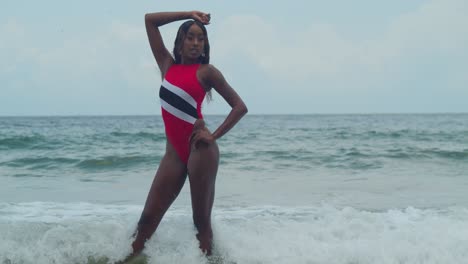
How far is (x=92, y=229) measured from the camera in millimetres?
5094

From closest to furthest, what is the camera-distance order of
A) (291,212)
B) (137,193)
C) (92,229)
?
(92,229) → (291,212) → (137,193)

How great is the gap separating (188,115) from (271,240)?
184 centimetres

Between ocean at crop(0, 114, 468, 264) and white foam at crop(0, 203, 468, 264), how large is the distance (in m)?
0.01

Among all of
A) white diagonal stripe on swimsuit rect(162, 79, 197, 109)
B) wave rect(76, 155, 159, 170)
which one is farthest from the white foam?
wave rect(76, 155, 159, 170)

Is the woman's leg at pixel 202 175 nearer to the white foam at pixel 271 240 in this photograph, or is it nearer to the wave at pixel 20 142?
the white foam at pixel 271 240

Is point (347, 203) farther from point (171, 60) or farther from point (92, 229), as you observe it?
point (171, 60)

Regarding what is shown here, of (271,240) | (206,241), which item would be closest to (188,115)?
(206,241)

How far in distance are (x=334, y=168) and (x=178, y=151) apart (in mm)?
8471

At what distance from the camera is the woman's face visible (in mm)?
3787

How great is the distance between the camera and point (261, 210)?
6906 millimetres

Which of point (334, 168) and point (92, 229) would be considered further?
point (334, 168)

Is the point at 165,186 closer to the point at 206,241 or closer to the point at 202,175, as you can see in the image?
the point at 202,175

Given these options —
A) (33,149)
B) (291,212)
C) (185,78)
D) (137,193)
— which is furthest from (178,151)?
(33,149)

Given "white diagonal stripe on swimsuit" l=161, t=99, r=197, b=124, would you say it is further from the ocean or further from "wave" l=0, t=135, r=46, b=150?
"wave" l=0, t=135, r=46, b=150
